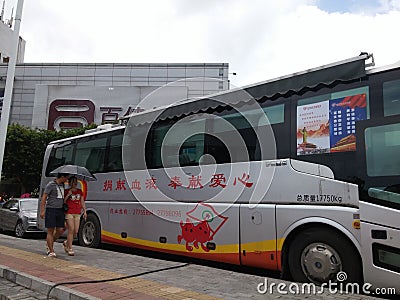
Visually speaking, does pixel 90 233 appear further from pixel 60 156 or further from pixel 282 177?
pixel 282 177

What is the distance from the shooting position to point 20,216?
1302cm

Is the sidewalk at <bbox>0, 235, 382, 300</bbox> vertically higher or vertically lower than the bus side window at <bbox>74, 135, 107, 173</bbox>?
lower

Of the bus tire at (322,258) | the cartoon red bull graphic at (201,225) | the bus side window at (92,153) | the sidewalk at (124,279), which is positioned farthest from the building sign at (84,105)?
the bus tire at (322,258)

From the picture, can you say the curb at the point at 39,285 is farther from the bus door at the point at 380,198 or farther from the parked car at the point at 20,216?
the parked car at the point at 20,216

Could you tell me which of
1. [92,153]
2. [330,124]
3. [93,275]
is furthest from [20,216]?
[330,124]

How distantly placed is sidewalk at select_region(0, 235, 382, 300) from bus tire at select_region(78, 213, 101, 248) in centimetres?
205

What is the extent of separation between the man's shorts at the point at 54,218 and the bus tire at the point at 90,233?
1.85 m

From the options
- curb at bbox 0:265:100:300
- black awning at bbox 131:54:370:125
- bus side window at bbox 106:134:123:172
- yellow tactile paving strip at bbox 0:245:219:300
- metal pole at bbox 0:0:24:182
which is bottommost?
curb at bbox 0:265:100:300

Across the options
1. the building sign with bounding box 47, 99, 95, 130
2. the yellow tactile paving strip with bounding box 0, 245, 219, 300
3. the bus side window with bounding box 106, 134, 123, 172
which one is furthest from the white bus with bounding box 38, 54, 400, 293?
the building sign with bounding box 47, 99, 95, 130

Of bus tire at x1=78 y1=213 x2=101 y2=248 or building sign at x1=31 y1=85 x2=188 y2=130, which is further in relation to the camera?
building sign at x1=31 y1=85 x2=188 y2=130

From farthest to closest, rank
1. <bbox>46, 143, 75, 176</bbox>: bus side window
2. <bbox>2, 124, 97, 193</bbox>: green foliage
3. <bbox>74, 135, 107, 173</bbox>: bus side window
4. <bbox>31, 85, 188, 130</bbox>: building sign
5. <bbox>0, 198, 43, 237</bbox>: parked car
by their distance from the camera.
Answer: <bbox>31, 85, 188, 130</bbox>: building sign, <bbox>2, 124, 97, 193</bbox>: green foliage, <bbox>0, 198, 43, 237</bbox>: parked car, <bbox>46, 143, 75, 176</bbox>: bus side window, <bbox>74, 135, 107, 173</bbox>: bus side window

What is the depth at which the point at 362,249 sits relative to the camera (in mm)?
4703

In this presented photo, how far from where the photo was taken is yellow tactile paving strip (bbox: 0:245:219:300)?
442 cm

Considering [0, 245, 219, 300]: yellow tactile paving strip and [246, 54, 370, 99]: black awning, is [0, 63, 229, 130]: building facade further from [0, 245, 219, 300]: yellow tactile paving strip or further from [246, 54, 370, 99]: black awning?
A: [0, 245, 219, 300]: yellow tactile paving strip
